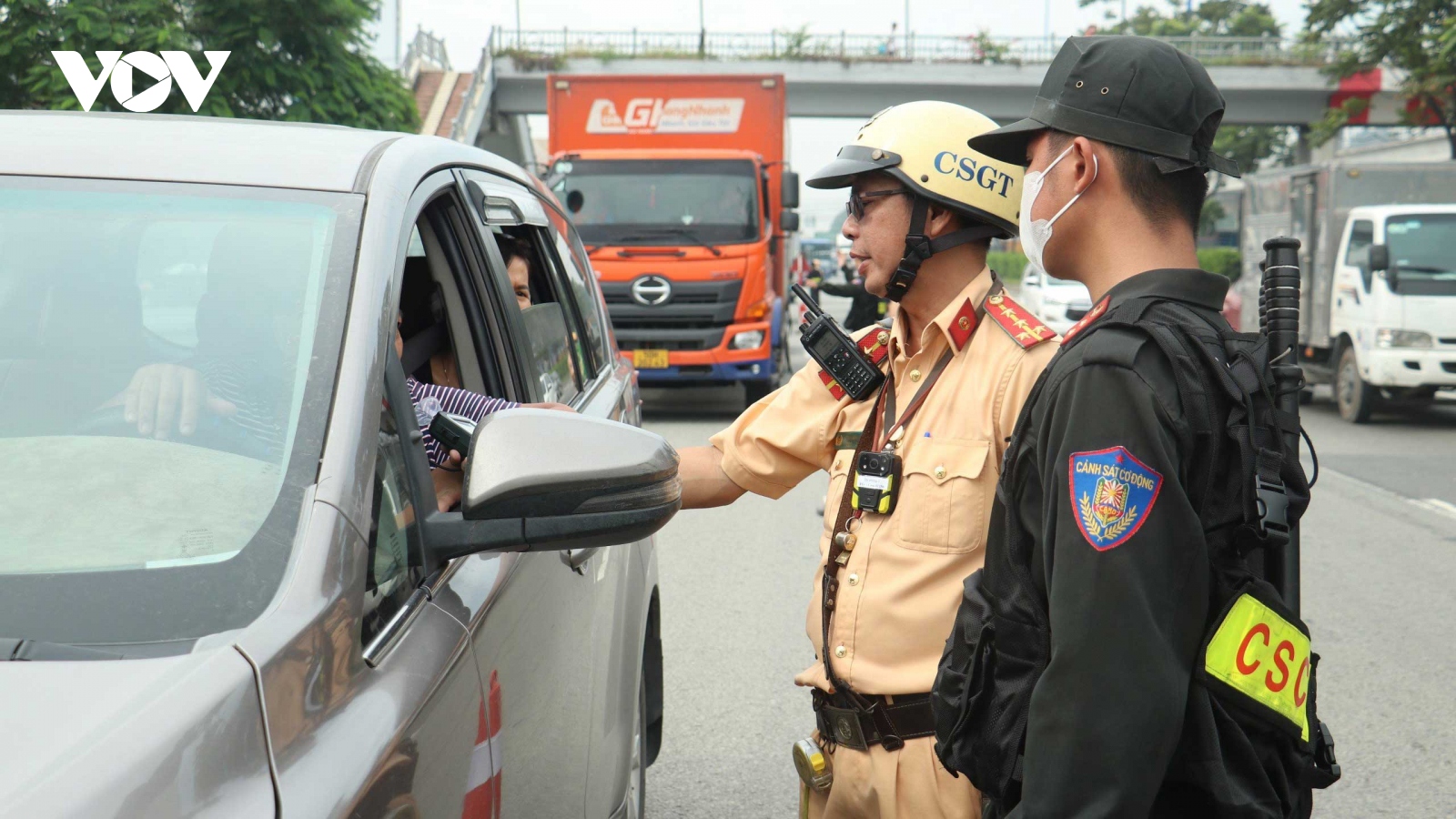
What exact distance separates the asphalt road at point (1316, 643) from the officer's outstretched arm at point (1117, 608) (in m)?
2.70

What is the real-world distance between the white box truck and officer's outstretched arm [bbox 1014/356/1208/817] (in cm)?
1332

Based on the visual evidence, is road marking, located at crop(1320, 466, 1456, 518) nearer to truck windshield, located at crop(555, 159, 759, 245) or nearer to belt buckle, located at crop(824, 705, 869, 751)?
truck windshield, located at crop(555, 159, 759, 245)

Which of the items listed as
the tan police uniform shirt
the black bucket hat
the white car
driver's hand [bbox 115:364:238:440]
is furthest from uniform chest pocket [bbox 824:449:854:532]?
the white car

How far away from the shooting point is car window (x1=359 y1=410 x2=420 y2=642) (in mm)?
1664

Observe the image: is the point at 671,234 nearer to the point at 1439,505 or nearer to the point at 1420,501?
the point at 1420,501

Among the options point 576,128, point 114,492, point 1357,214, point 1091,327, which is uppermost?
point 1091,327

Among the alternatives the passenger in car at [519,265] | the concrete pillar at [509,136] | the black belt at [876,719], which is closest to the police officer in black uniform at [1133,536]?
the black belt at [876,719]

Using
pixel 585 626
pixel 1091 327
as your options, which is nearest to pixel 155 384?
pixel 585 626

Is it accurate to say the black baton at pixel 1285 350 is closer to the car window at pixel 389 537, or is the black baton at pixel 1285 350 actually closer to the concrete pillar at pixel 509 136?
the car window at pixel 389 537

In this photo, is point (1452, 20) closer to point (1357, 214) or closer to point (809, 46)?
point (1357, 214)

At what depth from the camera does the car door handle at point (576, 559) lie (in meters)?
2.49

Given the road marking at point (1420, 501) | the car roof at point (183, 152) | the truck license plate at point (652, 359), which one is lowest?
the road marking at point (1420, 501)

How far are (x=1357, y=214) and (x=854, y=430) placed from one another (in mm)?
13787

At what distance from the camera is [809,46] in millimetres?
41562
